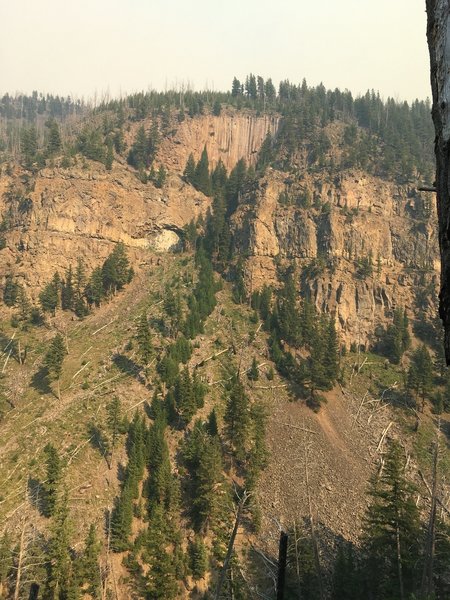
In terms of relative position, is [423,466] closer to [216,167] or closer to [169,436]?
[169,436]

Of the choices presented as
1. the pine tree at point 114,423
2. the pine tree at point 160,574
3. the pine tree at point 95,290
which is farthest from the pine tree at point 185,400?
the pine tree at point 95,290

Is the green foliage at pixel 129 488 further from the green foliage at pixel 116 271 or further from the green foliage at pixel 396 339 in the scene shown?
the green foliage at pixel 396 339

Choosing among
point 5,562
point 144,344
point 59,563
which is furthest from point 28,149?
point 59,563

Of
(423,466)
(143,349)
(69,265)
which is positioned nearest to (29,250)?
(69,265)

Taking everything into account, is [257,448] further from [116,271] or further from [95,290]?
[116,271]

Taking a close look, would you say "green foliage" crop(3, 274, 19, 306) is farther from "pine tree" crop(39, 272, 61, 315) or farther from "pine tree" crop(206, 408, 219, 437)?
"pine tree" crop(206, 408, 219, 437)

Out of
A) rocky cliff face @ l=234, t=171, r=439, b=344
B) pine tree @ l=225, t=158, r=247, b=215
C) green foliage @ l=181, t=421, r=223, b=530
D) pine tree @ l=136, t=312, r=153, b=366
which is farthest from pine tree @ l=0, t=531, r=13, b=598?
pine tree @ l=225, t=158, r=247, b=215
